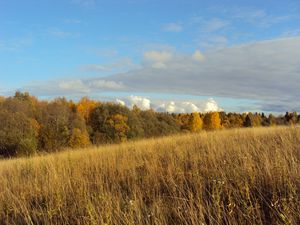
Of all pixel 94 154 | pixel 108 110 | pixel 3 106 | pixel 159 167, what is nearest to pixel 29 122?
pixel 3 106

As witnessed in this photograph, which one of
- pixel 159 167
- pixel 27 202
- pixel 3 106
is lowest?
pixel 27 202

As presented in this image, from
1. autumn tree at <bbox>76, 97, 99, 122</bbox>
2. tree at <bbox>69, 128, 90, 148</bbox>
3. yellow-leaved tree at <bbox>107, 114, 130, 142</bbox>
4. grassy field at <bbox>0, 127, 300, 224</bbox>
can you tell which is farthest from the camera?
autumn tree at <bbox>76, 97, 99, 122</bbox>

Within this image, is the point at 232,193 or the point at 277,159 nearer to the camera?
the point at 232,193

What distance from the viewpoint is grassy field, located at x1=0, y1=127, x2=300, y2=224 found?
364 centimetres

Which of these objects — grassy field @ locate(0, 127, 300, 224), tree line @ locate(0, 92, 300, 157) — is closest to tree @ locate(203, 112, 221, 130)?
tree line @ locate(0, 92, 300, 157)

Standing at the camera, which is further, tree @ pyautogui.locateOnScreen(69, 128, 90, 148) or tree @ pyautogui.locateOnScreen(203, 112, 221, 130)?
tree @ pyautogui.locateOnScreen(203, 112, 221, 130)

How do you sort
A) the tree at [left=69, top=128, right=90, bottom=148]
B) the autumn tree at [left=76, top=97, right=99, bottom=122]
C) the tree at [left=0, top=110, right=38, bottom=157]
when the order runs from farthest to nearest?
1. the autumn tree at [left=76, top=97, right=99, bottom=122]
2. the tree at [left=69, top=128, right=90, bottom=148]
3. the tree at [left=0, top=110, right=38, bottom=157]

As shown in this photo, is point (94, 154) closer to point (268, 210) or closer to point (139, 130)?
point (268, 210)

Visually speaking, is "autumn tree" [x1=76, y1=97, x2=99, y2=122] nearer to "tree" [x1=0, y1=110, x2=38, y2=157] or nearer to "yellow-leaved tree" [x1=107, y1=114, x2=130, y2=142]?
"yellow-leaved tree" [x1=107, y1=114, x2=130, y2=142]

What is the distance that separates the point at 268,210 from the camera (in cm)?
371

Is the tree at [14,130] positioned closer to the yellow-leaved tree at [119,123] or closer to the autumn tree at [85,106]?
the yellow-leaved tree at [119,123]

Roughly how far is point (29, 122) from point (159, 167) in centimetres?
4129

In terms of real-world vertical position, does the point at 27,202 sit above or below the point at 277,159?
below

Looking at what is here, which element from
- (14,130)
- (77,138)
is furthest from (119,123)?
(14,130)
